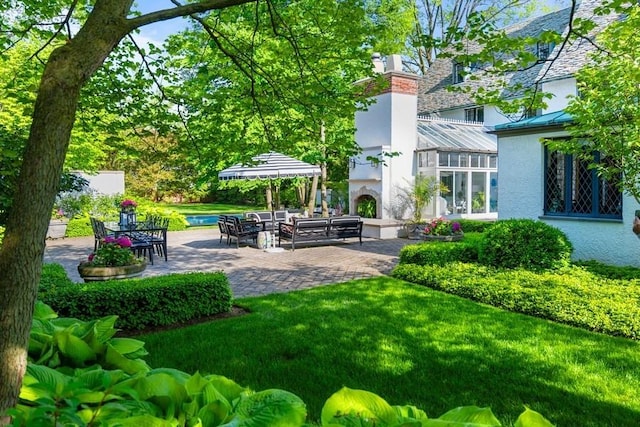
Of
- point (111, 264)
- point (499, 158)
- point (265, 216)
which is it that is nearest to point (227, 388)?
point (111, 264)

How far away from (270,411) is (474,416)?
58 centimetres

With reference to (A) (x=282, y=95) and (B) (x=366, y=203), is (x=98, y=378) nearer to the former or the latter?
(A) (x=282, y=95)

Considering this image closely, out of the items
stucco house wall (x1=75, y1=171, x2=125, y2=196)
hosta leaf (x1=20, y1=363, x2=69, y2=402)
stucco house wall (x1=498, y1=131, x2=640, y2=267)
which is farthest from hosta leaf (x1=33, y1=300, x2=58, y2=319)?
stucco house wall (x1=75, y1=171, x2=125, y2=196)

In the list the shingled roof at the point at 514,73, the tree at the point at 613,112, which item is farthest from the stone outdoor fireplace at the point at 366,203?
the tree at the point at 613,112

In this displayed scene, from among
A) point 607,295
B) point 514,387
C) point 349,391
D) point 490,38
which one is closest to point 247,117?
point 490,38

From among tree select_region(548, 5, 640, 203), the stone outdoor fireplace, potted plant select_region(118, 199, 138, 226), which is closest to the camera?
tree select_region(548, 5, 640, 203)

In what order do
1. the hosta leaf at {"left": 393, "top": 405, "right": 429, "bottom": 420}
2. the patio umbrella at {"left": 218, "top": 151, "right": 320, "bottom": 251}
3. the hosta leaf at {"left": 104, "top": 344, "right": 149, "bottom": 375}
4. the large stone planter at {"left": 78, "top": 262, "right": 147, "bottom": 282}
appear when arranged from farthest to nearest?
the patio umbrella at {"left": 218, "top": 151, "right": 320, "bottom": 251} → the large stone planter at {"left": 78, "top": 262, "right": 147, "bottom": 282} → the hosta leaf at {"left": 104, "top": 344, "right": 149, "bottom": 375} → the hosta leaf at {"left": 393, "top": 405, "right": 429, "bottom": 420}

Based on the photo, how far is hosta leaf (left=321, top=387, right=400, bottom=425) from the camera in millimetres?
1302

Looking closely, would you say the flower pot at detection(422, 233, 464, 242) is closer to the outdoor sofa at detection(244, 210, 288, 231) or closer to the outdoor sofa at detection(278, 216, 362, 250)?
the outdoor sofa at detection(278, 216, 362, 250)

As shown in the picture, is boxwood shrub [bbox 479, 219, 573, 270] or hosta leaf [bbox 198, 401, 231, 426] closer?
hosta leaf [bbox 198, 401, 231, 426]

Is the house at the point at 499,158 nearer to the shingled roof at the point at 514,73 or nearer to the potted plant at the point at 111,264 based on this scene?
the shingled roof at the point at 514,73

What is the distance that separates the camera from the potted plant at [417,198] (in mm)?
17258

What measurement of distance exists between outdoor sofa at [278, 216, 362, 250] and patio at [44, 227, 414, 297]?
0.35 metres

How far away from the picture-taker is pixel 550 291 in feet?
23.8
